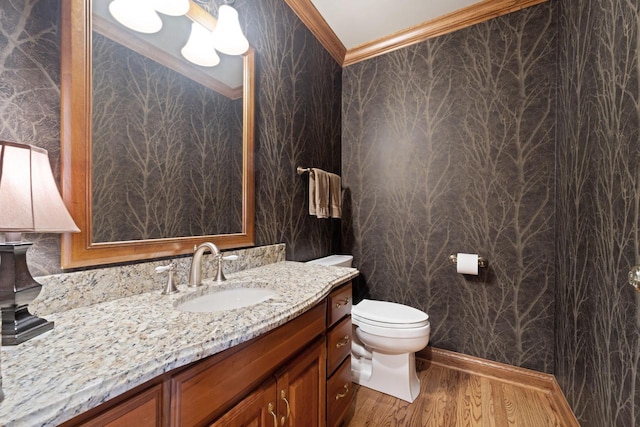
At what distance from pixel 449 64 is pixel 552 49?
60 cm

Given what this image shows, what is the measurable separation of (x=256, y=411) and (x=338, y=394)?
0.63m

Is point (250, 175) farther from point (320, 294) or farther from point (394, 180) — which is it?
point (394, 180)

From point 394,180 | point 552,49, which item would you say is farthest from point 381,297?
point 552,49

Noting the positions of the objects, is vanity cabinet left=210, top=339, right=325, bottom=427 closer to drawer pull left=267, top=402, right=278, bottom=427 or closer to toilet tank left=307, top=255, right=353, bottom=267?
drawer pull left=267, top=402, right=278, bottom=427

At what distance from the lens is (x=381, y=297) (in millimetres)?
2215

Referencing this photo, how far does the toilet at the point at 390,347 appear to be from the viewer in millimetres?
1573

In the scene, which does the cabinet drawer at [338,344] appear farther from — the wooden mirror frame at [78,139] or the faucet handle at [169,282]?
the wooden mirror frame at [78,139]

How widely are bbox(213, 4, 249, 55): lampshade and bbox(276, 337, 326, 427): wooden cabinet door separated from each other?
1.39m

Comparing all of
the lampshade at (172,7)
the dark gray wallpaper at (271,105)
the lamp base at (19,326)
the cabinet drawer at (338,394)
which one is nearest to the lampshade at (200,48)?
the lampshade at (172,7)

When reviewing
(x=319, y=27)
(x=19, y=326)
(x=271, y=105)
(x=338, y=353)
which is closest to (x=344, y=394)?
(x=338, y=353)

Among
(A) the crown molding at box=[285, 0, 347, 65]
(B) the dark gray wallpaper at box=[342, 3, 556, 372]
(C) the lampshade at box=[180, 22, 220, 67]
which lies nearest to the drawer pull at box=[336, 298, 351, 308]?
(B) the dark gray wallpaper at box=[342, 3, 556, 372]

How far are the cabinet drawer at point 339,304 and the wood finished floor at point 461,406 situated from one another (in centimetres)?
68

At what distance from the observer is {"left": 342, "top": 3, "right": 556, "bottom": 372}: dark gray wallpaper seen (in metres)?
1.74

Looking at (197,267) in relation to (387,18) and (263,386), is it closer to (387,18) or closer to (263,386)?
(263,386)
